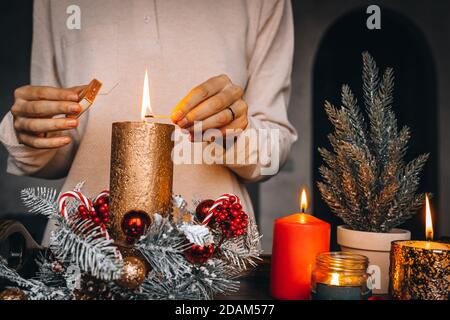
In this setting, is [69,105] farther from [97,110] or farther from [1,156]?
[1,156]

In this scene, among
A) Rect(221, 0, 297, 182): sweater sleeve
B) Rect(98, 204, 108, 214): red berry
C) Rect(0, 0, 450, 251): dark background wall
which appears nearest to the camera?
Rect(98, 204, 108, 214): red berry

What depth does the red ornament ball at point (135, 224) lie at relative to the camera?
1.73 ft

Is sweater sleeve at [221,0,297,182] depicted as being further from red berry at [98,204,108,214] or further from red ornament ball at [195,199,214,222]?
red berry at [98,204,108,214]

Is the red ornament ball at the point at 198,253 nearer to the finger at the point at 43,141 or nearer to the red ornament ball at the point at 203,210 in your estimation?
the red ornament ball at the point at 203,210

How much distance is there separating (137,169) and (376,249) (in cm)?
34

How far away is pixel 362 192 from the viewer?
2.16ft

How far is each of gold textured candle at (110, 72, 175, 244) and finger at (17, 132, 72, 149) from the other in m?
0.15

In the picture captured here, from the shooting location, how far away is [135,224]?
0.53 meters

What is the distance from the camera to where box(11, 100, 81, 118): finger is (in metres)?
0.64

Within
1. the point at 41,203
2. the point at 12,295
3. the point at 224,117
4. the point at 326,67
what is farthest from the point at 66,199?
the point at 326,67

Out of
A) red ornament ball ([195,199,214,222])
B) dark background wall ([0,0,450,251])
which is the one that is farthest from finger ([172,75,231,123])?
dark background wall ([0,0,450,251])
